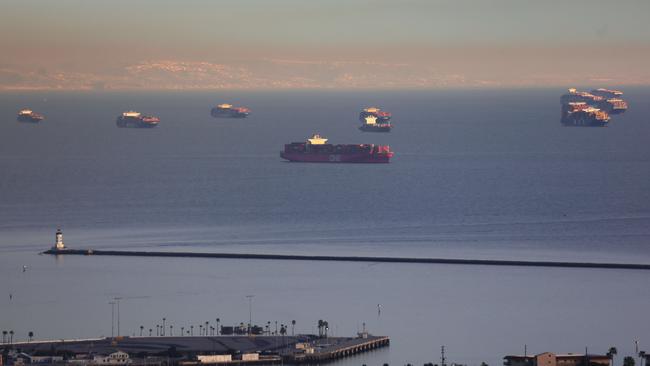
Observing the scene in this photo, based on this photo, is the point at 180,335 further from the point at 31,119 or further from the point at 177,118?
the point at 177,118

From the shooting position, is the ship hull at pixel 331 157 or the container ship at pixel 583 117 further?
the container ship at pixel 583 117

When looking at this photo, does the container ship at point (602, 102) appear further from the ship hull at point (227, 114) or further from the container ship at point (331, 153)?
the container ship at point (331, 153)

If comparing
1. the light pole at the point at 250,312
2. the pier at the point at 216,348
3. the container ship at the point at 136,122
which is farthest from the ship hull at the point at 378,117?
the pier at the point at 216,348

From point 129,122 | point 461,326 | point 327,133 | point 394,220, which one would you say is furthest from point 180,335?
point 129,122

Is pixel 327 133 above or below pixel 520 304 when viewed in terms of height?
above

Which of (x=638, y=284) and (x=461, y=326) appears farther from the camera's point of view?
(x=638, y=284)

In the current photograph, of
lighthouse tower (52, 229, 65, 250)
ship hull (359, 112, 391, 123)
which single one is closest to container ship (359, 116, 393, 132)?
ship hull (359, 112, 391, 123)

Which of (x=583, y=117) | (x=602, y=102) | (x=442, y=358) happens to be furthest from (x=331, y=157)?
(x=602, y=102)
